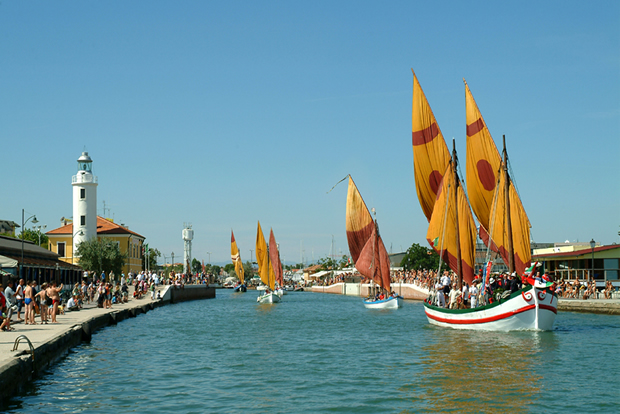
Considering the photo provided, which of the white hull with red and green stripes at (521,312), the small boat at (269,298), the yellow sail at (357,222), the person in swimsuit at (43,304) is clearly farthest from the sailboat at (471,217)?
the small boat at (269,298)

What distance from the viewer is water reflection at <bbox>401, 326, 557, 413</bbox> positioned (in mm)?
18408

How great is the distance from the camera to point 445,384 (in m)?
21.0

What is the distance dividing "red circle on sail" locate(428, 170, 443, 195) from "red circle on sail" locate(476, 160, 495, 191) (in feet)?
14.8

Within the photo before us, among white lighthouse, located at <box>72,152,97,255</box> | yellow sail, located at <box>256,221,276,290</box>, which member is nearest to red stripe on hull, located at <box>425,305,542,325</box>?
yellow sail, located at <box>256,221,276,290</box>

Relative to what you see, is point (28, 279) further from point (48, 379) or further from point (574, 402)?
point (574, 402)

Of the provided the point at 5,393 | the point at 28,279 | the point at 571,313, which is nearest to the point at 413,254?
the point at 571,313

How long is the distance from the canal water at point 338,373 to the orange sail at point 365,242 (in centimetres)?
2545

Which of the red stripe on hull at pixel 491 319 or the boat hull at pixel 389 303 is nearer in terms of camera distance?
the red stripe on hull at pixel 491 319

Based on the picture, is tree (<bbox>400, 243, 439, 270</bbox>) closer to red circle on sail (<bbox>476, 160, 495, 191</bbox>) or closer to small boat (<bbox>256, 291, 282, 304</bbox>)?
small boat (<bbox>256, 291, 282, 304</bbox>)

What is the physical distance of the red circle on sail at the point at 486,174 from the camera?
3969 cm

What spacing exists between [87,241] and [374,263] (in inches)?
1587

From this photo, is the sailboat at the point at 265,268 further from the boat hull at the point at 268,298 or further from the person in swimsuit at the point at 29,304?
the person in swimsuit at the point at 29,304

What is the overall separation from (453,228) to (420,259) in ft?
324

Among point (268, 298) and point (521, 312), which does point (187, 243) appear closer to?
point (268, 298)
